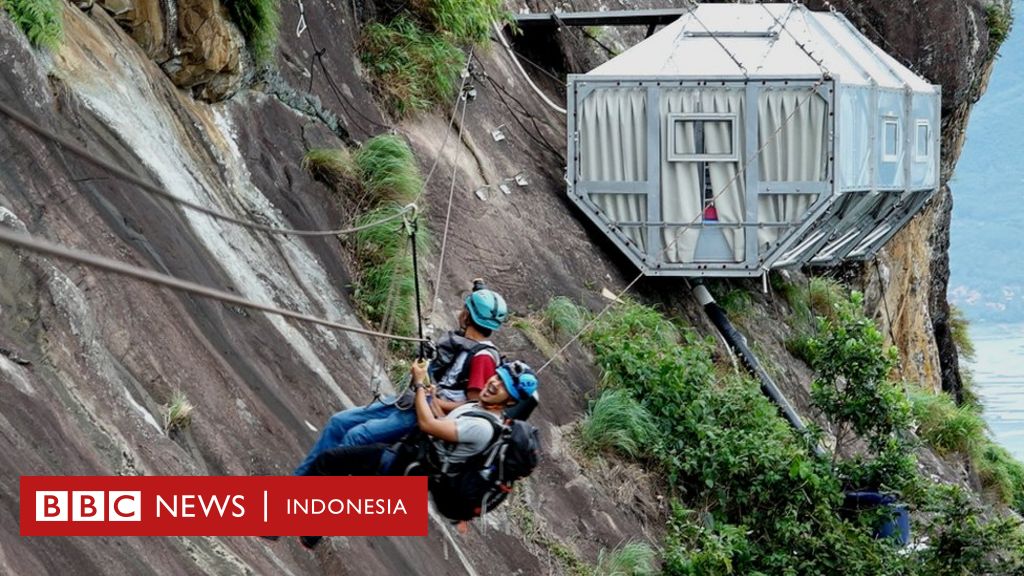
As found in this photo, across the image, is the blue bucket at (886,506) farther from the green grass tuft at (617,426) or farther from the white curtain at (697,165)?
the white curtain at (697,165)

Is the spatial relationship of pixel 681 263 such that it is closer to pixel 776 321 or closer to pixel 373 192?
pixel 776 321

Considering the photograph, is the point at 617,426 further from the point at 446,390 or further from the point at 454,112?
the point at 446,390

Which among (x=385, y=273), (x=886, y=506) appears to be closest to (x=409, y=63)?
(x=385, y=273)

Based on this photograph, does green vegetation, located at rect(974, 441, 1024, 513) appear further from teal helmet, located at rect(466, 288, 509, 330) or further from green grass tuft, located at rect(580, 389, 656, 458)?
teal helmet, located at rect(466, 288, 509, 330)

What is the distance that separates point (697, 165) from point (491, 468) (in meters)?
9.64

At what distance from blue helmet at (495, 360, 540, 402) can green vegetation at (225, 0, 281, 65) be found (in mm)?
6176

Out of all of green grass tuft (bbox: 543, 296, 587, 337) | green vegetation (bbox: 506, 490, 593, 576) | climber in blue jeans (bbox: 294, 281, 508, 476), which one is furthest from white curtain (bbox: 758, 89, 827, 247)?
climber in blue jeans (bbox: 294, 281, 508, 476)

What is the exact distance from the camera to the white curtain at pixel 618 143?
61.3 ft

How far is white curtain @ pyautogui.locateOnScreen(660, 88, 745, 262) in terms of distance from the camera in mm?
18484

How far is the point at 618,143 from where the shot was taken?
18.7m

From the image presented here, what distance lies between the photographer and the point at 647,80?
18578mm

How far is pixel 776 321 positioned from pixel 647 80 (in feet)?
14.2

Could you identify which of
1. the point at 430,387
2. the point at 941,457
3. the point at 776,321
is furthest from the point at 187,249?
the point at 941,457

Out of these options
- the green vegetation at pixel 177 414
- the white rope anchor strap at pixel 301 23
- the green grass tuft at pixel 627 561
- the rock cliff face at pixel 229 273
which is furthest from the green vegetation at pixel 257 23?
the green grass tuft at pixel 627 561
